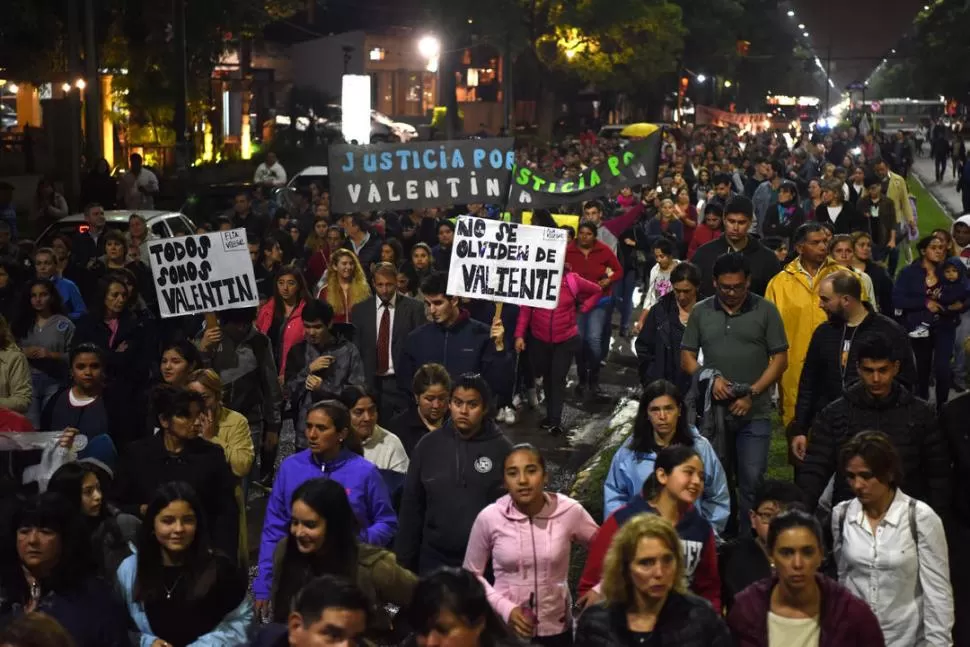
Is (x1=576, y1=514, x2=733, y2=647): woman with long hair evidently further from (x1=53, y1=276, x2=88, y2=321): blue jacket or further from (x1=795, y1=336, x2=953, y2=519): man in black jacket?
(x1=53, y1=276, x2=88, y2=321): blue jacket

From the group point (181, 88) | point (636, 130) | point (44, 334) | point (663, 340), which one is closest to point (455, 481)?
point (663, 340)

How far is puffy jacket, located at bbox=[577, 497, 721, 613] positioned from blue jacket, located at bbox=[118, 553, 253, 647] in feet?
4.26

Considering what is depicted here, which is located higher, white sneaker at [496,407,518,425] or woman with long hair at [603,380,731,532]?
woman with long hair at [603,380,731,532]

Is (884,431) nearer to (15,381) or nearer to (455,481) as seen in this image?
(455,481)

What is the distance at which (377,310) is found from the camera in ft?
38.4

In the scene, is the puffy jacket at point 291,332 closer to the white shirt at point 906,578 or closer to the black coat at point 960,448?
the black coat at point 960,448

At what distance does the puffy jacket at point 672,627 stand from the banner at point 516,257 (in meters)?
6.94

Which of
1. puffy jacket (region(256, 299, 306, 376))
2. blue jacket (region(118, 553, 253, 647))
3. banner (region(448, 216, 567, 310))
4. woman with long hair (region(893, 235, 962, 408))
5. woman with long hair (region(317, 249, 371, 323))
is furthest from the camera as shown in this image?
woman with long hair (region(893, 235, 962, 408))

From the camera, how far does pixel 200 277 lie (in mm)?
12172

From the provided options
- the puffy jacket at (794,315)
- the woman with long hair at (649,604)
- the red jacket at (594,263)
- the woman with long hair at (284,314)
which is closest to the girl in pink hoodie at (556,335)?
the red jacket at (594,263)

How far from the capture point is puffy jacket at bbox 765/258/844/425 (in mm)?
10633

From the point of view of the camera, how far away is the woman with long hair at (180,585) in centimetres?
603

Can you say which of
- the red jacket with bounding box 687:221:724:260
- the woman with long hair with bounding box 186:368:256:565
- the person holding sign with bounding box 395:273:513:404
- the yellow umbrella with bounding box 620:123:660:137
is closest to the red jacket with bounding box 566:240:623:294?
the red jacket with bounding box 687:221:724:260

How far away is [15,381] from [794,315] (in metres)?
4.95
